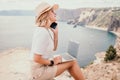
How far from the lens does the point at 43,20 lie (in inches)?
66.4

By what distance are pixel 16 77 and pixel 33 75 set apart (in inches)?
54.1

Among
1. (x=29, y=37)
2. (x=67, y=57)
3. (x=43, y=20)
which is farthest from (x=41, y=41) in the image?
(x=29, y=37)

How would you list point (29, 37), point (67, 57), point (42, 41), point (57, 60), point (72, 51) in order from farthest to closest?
point (29, 37) → point (72, 51) → point (67, 57) → point (57, 60) → point (42, 41)

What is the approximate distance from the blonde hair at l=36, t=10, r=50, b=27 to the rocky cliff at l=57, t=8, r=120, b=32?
106 ft

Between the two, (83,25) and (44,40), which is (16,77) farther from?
(83,25)

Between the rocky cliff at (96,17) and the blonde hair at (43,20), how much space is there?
32.3 m

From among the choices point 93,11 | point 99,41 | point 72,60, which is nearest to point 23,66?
point 72,60

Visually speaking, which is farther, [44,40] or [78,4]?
[78,4]

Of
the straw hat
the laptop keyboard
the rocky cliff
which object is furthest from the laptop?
the rocky cliff

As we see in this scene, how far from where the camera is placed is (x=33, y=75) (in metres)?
1.71

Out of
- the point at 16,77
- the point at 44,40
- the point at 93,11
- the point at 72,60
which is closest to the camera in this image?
the point at 44,40

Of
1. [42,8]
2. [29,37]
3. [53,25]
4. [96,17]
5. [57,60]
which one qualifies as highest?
[96,17]

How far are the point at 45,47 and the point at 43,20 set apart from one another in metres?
0.20

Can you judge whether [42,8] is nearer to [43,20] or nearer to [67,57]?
[43,20]
